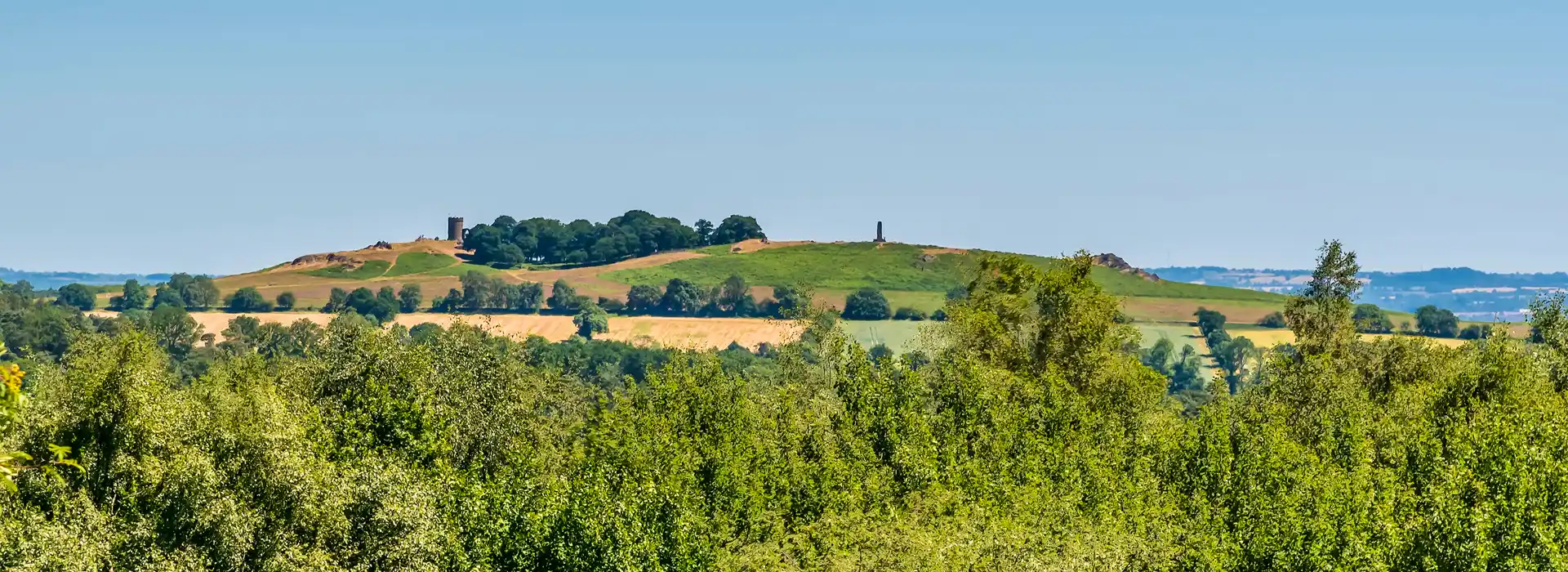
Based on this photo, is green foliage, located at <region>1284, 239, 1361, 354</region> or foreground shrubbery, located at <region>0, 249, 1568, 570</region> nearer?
foreground shrubbery, located at <region>0, 249, 1568, 570</region>

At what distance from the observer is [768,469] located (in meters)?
74.8

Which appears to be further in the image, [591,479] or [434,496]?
[591,479]

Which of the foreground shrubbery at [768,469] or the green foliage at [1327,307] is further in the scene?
the green foliage at [1327,307]

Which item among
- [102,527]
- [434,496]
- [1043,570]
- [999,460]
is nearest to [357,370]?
[434,496]

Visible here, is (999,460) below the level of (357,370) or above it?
below

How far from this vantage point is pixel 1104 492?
230 feet

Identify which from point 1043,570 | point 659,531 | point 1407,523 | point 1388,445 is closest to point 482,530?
point 659,531

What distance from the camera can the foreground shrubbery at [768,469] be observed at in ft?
190

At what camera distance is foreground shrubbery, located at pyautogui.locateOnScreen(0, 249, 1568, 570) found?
2281 inches

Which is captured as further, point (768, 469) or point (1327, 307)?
point (1327, 307)

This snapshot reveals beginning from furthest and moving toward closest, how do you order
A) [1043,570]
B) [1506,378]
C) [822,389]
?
[822,389] → [1506,378] → [1043,570]

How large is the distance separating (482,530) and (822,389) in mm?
37575

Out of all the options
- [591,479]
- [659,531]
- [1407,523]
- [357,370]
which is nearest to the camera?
[1407,523]

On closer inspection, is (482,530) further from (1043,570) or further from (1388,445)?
(1388,445)
